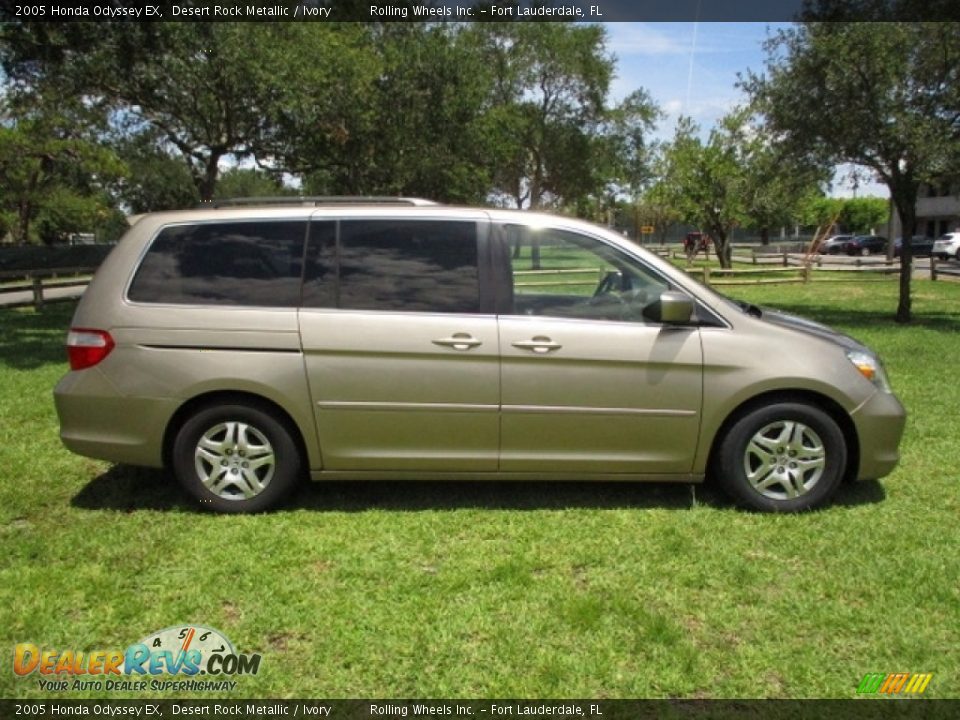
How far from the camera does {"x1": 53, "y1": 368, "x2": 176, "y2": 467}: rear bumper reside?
4219 millimetres

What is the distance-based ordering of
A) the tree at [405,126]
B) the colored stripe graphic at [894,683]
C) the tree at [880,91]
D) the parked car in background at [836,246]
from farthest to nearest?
the parked car in background at [836,246]
the tree at [405,126]
the tree at [880,91]
the colored stripe graphic at [894,683]

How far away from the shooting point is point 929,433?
596cm

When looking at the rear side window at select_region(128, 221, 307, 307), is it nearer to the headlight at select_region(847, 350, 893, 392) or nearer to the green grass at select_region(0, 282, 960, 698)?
the green grass at select_region(0, 282, 960, 698)

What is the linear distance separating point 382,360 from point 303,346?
45 centimetres

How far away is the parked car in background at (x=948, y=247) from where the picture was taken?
1533 inches

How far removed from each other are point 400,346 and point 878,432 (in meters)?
2.77

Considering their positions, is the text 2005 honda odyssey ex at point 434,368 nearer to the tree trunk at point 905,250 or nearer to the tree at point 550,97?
the tree trunk at point 905,250

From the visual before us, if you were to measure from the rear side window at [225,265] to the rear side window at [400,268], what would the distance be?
0.15 m

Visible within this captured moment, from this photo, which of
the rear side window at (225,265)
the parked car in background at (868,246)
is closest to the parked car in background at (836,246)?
the parked car in background at (868,246)

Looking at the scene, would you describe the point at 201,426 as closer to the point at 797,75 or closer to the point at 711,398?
the point at 711,398

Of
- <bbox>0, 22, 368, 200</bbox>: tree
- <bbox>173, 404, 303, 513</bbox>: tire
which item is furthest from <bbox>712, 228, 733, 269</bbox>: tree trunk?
<bbox>173, 404, 303, 513</bbox>: tire

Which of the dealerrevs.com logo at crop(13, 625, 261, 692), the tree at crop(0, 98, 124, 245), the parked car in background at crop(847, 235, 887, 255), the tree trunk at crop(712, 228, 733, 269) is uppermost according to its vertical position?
the tree at crop(0, 98, 124, 245)

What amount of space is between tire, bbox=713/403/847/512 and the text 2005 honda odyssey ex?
0.01 metres

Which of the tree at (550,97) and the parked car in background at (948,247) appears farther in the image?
the parked car in background at (948,247)
